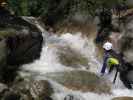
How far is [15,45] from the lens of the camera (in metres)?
12.5

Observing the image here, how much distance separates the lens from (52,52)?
46.7ft

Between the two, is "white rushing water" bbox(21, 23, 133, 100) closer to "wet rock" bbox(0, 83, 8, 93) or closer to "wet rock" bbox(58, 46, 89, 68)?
"wet rock" bbox(58, 46, 89, 68)

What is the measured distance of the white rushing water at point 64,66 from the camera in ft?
38.3

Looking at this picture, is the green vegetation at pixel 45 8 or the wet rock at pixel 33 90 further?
the green vegetation at pixel 45 8

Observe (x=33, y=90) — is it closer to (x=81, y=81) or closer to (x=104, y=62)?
(x=81, y=81)

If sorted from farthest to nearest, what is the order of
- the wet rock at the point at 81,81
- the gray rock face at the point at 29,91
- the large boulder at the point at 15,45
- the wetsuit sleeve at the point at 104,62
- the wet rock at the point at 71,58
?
1. the wet rock at the point at 71,58
2. the wetsuit sleeve at the point at 104,62
3. the wet rock at the point at 81,81
4. the large boulder at the point at 15,45
5. the gray rock face at the point at 29,91

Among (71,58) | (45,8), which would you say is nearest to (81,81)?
(71,58)

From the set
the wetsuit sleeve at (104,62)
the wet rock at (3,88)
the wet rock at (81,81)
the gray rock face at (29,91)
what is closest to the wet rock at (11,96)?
the gray rock face at (29,91)

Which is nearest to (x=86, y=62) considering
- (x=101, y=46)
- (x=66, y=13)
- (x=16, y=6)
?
(x=101, y=46)

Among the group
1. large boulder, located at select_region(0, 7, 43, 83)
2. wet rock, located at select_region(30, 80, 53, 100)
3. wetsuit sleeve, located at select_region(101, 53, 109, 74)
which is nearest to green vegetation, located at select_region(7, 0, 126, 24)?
large boulder, located at select_region(0, 7, 43, 83)

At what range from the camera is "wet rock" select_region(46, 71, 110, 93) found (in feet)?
39.6

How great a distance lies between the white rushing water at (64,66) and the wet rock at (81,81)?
222 mm

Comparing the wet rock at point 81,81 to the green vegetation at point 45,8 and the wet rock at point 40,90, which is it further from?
the green vegetation at point 45,8

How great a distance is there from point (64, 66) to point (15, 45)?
1.90 metres
